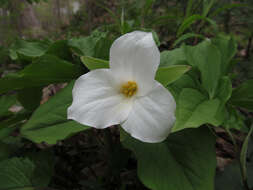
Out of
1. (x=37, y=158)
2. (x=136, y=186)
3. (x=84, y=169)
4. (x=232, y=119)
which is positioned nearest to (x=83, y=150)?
(x=84, y=169)

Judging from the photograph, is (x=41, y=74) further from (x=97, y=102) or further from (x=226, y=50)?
(x=226, y=50)

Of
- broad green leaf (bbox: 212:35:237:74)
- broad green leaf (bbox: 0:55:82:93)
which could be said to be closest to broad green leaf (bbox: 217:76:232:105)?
broad green leaf (bbox: 212:35:237:74)

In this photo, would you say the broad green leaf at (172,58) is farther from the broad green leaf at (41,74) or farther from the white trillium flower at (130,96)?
the broad green leaf at (41,74)

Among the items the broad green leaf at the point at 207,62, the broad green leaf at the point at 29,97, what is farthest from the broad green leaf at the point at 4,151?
the broad green leaf at the point at 207,62

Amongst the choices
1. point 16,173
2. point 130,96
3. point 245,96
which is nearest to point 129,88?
point 130,96

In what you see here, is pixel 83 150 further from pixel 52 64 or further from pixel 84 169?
pixel 52 64

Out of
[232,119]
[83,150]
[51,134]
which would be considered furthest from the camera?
[83,150]
